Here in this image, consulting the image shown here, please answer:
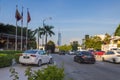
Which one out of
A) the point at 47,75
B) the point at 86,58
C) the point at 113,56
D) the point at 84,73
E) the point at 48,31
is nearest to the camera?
the point at 47,75

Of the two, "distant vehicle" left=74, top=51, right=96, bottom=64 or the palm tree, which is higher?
the palm tree

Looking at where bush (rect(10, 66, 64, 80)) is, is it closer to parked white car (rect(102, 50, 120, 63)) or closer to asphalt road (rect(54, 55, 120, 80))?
asphalt road (rect(54, 55, 120, 80))

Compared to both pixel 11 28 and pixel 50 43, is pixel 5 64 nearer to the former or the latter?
pixel 11 28


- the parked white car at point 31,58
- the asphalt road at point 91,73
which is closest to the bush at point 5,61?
the parked white car at point 31,58

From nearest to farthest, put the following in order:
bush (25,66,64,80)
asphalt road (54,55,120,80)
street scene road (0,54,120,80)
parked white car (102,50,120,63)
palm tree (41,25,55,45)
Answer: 1. bush (25,66,64,80)
2. street scene road (0,54,120,80)
3. asphalt road (54,55,120,80)
4. parked white car (102,50,120,63)
5. palm tree (41,25,55,45)

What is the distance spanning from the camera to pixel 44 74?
249 inches

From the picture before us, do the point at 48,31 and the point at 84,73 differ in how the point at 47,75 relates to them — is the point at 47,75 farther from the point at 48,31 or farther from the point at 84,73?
the point at 48,31

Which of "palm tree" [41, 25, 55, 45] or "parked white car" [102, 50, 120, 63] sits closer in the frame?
"parked white car" [102, 50, 120, 63]

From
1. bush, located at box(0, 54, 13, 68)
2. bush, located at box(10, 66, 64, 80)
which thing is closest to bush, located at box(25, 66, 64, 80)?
bush, located at box(10, 66, 64, 80)

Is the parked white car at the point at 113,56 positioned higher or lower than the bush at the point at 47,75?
higher

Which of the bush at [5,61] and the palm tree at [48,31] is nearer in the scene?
the bush at [5,61]

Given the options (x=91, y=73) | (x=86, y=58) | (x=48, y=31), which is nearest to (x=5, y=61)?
(x=91, y=73)

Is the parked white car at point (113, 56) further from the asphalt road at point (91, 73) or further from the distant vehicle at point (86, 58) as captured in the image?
the asphalt road at point (91, 73)

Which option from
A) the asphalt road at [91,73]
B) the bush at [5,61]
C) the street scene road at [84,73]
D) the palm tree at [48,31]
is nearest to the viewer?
the street scene road at [84,73]
